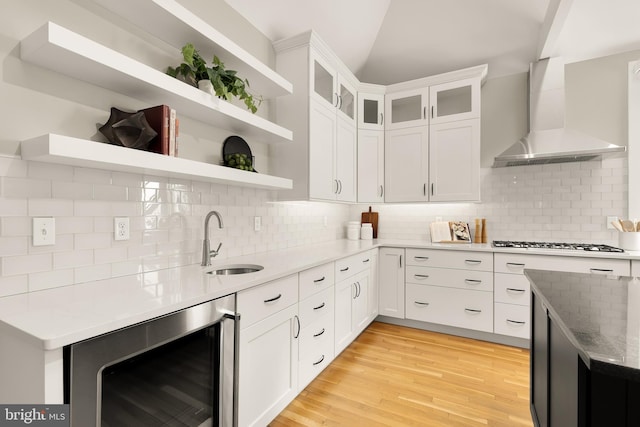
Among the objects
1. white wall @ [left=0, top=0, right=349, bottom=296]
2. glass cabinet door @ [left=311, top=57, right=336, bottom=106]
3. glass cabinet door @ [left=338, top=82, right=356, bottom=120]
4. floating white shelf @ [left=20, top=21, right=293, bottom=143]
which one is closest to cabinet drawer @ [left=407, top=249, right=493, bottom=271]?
glass cabinet door @ [left=338, top=82, right=356, bottom=120]

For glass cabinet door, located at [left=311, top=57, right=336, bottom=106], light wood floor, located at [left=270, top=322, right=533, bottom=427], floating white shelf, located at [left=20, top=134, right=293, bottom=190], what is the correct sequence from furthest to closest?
glass cabinet door, located at [left=311, top=57, right=336, bottom=106] → light wood floor, located at [left=270, top=322, right=533, bottom=427] → floating white shelf, located at [left=20, top=134, right=293, bottom=190]

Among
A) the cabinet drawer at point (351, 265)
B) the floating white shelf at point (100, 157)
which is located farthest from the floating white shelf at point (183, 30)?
the cabinet drawer at point (351, 265)

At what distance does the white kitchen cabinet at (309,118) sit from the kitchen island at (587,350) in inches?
69.0

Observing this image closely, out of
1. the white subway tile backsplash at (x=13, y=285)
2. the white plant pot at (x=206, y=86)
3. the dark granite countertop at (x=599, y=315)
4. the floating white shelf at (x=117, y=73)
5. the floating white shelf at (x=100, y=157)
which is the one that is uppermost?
the white plant pot at (x=206, y=86)

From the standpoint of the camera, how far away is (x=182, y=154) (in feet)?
6.30

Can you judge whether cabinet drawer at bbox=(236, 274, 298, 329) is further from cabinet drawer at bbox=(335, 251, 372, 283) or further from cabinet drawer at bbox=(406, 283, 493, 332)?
cabinet drawer at bbox=(406, 283, 493, 332)

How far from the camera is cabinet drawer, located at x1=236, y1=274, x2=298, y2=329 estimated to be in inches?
59.1

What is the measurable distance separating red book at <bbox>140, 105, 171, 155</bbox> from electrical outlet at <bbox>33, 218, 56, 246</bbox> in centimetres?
53

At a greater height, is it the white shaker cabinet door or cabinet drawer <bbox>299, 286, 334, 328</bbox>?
the white shaker cabinet door

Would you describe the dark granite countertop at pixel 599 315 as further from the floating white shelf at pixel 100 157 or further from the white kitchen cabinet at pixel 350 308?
the floating white shelf at pixel 100 157

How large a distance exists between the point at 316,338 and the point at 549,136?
2.82 m

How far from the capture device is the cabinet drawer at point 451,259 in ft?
9.94

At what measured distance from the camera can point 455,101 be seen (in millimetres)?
3428

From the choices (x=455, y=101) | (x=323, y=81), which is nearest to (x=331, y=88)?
(x=323, y=81)
